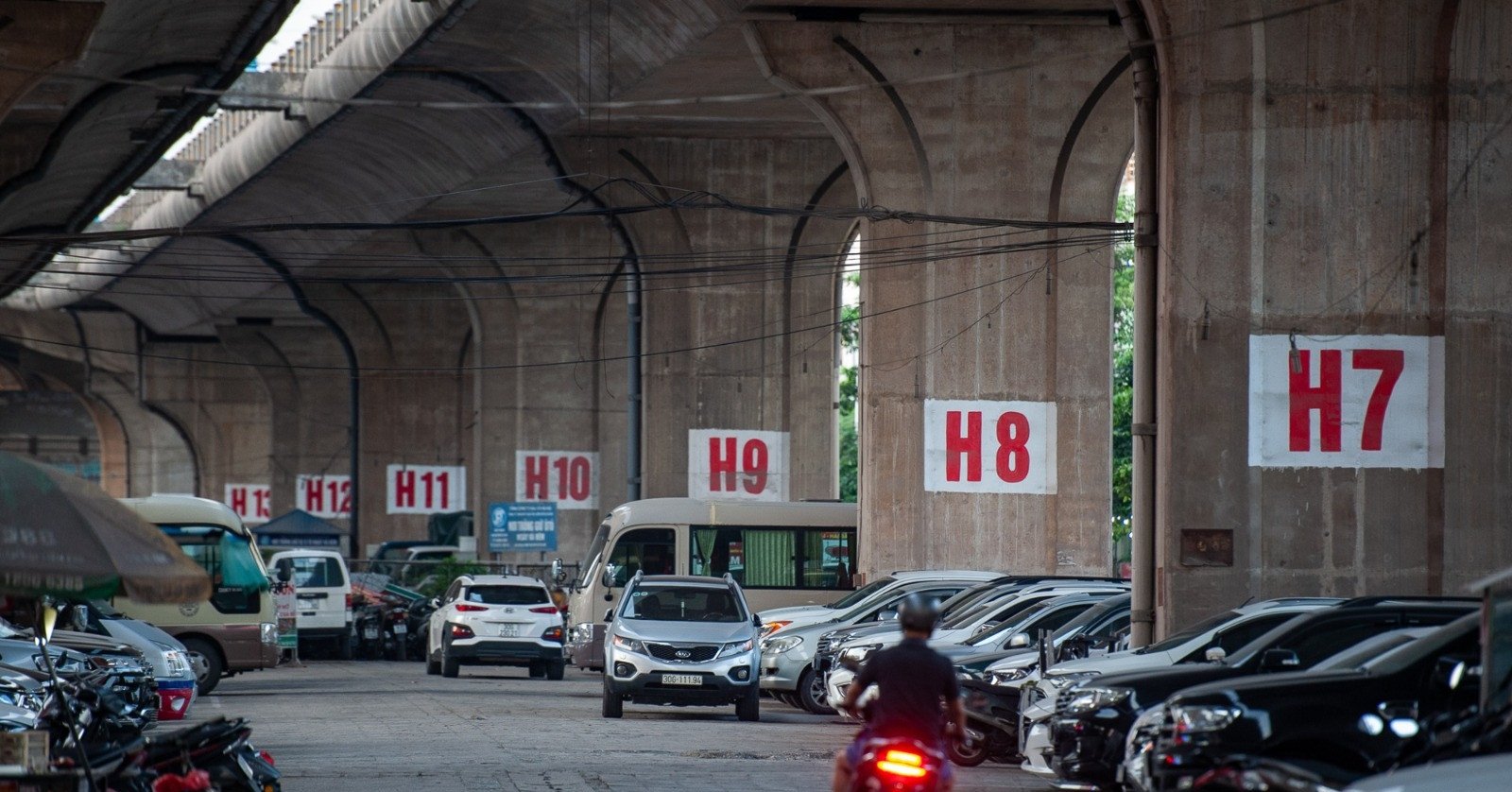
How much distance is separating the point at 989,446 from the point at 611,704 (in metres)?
12.1

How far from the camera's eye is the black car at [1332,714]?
1100 centimetres

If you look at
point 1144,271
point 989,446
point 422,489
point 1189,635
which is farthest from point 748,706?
point 422,489

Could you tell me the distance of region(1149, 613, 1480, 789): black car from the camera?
11000mm

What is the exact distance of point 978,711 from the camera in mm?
17391

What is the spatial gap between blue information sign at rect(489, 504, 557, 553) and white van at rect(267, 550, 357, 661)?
8.83 meters

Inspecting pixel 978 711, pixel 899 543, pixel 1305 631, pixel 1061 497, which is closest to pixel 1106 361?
pixel 1061 497

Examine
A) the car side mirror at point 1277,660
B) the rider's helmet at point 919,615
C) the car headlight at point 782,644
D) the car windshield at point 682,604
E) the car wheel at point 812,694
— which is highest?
the rider's helmet at point 919,615

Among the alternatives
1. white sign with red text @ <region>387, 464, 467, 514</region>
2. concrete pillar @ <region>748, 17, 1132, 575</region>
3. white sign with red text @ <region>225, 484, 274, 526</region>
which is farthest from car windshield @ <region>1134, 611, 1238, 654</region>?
white sign with red text @ <region>225, 484, 274, 526</region>

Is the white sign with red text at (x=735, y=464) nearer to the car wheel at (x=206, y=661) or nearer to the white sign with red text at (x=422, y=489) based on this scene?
the car wheel at (x=206, y=661)

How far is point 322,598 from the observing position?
40.4 metres

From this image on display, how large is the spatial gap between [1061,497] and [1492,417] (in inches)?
507

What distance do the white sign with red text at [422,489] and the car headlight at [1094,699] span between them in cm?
5124

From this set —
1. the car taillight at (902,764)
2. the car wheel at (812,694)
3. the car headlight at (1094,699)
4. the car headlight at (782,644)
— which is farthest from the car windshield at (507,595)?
the car taillight at (902,764)

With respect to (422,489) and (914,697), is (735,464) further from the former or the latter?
(914,697)
